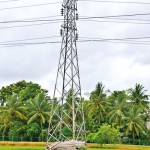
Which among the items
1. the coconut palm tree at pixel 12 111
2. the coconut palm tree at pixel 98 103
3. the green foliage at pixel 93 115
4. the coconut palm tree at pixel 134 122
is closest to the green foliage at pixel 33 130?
the green foliage at pixel 93 115

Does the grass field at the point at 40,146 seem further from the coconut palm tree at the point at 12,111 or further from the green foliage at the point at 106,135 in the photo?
the coconut palm tree at the point at 12,111

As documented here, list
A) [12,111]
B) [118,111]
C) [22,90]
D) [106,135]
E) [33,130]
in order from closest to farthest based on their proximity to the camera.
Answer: [106,135]
[118,111]
[33,130]
[12,111]
[22,90]

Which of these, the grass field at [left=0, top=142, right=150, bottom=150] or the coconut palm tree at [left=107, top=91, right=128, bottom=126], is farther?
the coconut palm tree at [left=107, top=91, right=128, bottom=126]

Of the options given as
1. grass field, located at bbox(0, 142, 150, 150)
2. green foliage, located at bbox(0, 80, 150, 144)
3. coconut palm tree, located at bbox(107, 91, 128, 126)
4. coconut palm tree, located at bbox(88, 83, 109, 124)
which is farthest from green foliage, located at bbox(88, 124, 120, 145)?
coconut palm tree, located at bbox(88, 83, 109, 124)

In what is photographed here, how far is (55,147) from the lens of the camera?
24.6 meters

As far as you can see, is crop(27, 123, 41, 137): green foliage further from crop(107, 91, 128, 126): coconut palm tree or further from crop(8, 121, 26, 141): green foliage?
crop(107, 91, 128, 126): coconut palm tree

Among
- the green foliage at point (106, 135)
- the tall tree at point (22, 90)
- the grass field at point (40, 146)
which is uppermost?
the tall tree at point (22, 90)

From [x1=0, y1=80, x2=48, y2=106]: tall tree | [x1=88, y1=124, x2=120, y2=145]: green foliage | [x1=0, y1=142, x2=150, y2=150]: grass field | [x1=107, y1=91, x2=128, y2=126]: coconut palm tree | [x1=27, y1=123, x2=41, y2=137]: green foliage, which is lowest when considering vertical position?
[x1=0, y1=142, x2=150, y2=150]: grass field

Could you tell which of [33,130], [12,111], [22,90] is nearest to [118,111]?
[33,130]

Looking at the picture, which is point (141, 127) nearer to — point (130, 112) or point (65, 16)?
point (130, 112)

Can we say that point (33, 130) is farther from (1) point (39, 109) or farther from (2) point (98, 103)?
(2) point (98, 103)

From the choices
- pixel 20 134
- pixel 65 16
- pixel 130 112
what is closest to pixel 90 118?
pixel 130 112

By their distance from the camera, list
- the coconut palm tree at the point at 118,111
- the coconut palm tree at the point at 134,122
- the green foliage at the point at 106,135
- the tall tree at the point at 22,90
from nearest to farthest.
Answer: the green foliage at the point at 106,135
the coconut palm tree at the point at 134,122
the coconut palm tree at the point at 118,111
the tall tree at the point at 22,90

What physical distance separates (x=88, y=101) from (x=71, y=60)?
3397cm
